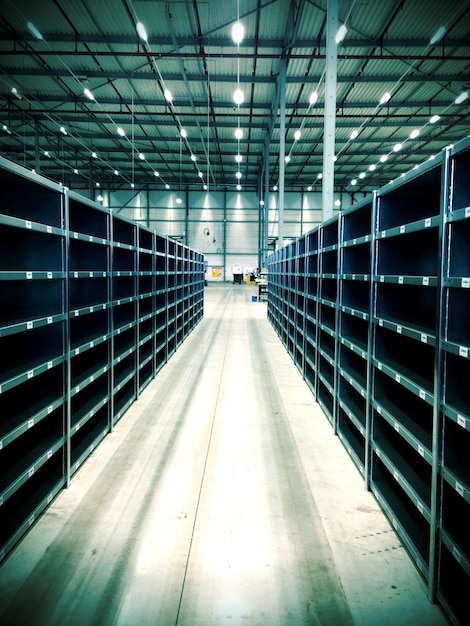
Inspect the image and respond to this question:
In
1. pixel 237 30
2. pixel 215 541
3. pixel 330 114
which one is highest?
pixel 237 30

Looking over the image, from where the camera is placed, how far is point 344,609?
197 centimetres

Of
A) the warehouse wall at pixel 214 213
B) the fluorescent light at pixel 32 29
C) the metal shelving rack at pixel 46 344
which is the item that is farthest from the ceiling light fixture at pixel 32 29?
the warehouse wall at pixel 214 213

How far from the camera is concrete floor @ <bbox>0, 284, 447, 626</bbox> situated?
1.96 m

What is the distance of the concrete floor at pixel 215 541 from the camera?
A: 1.96 metres

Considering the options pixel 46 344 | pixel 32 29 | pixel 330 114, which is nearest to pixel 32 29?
pixel 32 29

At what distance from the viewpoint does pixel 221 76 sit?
44.8 ft

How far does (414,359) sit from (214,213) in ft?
96.2

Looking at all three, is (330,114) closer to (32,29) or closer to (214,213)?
(32,29)

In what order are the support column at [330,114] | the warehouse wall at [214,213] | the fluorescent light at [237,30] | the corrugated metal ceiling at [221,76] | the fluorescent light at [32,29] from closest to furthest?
the support column at [330,114] < the fluorescent light at [237,30] < the fluorescent light at [32,29] < the corrugated metal ceiling at [221,76] < the warehouse wall at [214,213]

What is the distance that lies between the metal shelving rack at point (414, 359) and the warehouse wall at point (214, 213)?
2635 cm

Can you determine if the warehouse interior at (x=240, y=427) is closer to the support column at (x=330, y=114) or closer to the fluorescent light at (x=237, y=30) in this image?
the support column at (x=330, y=114)

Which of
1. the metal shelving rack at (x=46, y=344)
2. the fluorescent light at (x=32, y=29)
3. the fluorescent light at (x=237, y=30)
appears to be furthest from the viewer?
the fluorescent light at (x=32, y=29)

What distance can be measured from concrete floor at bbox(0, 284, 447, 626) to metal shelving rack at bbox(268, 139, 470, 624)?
0.22 meters

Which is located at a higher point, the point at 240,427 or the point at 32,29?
the point at 32,29
